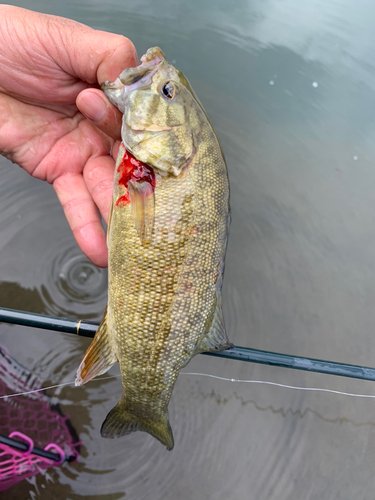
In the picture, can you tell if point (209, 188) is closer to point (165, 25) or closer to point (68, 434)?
point (68, 434)

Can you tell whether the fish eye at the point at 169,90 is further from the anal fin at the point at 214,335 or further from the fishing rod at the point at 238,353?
the fishing rod at the point at 238,353

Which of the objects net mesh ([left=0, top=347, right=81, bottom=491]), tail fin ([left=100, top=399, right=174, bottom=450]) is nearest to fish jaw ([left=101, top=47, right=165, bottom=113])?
tail fin ([left=100, top=399, right=174, bottom=450])

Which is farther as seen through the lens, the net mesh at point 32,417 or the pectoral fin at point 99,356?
the net mesh at point 32,417

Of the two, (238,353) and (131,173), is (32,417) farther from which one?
(131,173)

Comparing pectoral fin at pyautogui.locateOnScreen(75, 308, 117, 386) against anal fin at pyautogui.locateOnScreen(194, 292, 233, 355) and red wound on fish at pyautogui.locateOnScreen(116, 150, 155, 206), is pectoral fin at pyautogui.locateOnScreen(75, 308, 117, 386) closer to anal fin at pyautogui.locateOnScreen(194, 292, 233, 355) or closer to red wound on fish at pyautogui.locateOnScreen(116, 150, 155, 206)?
anal fin at pyautogui.locateOnScreen(194, 292, 233, 355)

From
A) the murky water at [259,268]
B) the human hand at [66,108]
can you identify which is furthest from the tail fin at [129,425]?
the murky water at [259,268]

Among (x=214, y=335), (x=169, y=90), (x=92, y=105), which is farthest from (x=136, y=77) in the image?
(x=214, y=335)

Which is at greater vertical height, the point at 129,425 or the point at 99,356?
the point at 99,356
